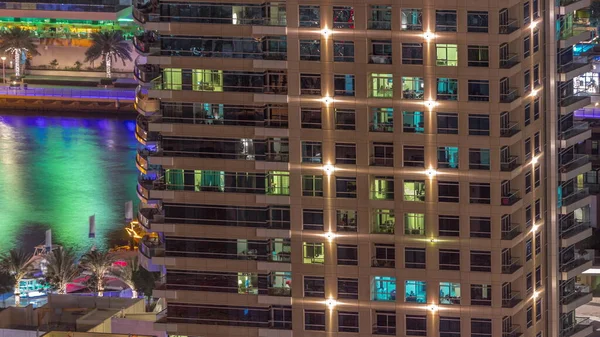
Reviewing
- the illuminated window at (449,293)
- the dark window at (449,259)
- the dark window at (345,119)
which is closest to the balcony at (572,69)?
the dark window at (449,259)

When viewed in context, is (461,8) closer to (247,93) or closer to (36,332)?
(247,93)

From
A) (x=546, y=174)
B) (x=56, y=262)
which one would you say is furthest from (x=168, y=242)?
(x=56, y=262)

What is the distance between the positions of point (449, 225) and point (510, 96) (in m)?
5.73

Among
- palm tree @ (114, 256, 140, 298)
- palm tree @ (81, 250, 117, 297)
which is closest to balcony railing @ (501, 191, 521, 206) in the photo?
palm tree @ (114, 256, 140, 298)

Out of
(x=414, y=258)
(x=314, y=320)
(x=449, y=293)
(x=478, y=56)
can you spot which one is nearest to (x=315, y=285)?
(x=314, y=320)

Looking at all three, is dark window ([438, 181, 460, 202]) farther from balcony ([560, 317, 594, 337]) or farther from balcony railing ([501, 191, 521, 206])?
balcony ([560, 317, 594, 337])

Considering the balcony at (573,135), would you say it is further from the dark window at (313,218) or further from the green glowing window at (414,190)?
the dark window at (313,218)

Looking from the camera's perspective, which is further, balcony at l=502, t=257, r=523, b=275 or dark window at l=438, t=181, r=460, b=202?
balcony at l=502, t=257, r=523, b=275

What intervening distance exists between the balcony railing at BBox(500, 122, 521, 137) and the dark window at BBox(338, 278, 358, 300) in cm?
847

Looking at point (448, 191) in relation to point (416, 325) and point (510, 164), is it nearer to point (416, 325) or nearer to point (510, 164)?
point (510, 164)

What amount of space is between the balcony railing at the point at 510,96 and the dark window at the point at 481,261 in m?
6.20

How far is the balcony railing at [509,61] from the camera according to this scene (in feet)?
305

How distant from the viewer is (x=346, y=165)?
93750mm

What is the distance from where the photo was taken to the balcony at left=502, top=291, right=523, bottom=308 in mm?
94625
